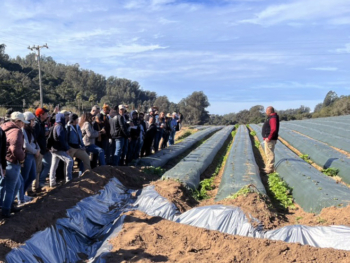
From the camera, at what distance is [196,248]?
420cm

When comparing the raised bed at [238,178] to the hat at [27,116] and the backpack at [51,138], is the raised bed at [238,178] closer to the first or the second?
the backpack at [51,138]

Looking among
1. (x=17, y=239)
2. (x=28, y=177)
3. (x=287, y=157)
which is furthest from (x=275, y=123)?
(x=17, y=239)

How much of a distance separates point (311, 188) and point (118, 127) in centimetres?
522

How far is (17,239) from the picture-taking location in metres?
3.85

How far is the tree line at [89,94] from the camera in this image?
31938mm

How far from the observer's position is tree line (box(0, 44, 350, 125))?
31938mm

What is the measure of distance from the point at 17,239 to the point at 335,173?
752 centimetres

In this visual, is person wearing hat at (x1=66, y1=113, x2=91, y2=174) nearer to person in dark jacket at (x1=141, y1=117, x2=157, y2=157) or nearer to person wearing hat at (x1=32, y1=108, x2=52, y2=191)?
person wearing hat at (x1=32, y1=108, x2=52, y2=191)

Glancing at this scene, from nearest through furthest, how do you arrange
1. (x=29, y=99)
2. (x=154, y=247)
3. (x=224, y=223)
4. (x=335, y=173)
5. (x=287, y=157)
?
(x=154, y=247)
(x=224, y=223)
(x=335, y=173)
(x=287, y=157)
(x=29, y=99)

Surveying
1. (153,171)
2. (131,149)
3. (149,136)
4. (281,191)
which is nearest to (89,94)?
(149,136)

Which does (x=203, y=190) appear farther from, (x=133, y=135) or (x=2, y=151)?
(x=2, y=151)

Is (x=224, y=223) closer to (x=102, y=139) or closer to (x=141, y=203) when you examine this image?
(x=141, y=203)

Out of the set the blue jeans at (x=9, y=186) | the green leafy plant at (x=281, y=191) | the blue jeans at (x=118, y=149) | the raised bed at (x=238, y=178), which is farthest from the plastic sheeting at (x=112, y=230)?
the blue jeans at (x=118, y=149)

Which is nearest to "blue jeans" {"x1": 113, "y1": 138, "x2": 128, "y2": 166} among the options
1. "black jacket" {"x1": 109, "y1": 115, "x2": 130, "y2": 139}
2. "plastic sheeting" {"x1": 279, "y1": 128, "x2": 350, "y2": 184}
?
"black jacket" {"x1": 109, "y1": 115, "x2": 130, "y2": 139}
